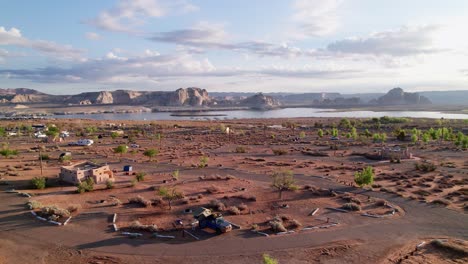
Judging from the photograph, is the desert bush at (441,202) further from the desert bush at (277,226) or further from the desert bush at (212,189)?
the desert bush at (212,189)

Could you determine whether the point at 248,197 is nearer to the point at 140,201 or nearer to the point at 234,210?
the point at 234,210

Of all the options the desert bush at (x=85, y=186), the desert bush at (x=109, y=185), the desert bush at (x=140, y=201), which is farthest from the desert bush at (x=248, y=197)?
the desert bush at (x=85, y=186)

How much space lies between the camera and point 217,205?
82.1 feet

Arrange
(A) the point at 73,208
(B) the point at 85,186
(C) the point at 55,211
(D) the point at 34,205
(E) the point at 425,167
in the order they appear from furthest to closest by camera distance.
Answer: (E) the point at 425,167
(B) the point at 85,186
(D) the point at 34,205
(A) the point at 73,208
(C) the point at 55,211

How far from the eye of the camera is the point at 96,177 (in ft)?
105

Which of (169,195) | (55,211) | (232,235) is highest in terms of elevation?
(169,195)

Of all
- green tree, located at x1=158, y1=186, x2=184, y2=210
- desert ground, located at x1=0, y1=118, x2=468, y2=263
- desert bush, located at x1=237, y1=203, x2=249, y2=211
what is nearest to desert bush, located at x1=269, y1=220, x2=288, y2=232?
desert ground, located at x1=0, y1=118, x2=468, y2=263

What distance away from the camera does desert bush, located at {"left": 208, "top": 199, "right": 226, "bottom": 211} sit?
80.9 feet

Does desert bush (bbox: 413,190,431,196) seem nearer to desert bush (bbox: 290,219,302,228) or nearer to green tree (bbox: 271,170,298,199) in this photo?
green tree (bbox: 271,170,298,199)

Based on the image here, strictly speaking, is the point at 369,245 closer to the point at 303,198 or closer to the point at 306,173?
the point at 303,198

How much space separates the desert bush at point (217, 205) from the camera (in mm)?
24663

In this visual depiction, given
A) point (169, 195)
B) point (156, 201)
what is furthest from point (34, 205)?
point (169, 195)

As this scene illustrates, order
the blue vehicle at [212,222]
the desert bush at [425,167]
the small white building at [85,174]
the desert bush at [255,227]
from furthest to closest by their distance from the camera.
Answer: the desert bush at [425,167]
the small white building at [85,174]
the desert bush at [255,227]
the blue vehicle at [212,222]

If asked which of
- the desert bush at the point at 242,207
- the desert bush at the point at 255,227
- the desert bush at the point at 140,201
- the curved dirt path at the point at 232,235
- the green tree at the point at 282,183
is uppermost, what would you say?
the green tree at the point at 282,183
